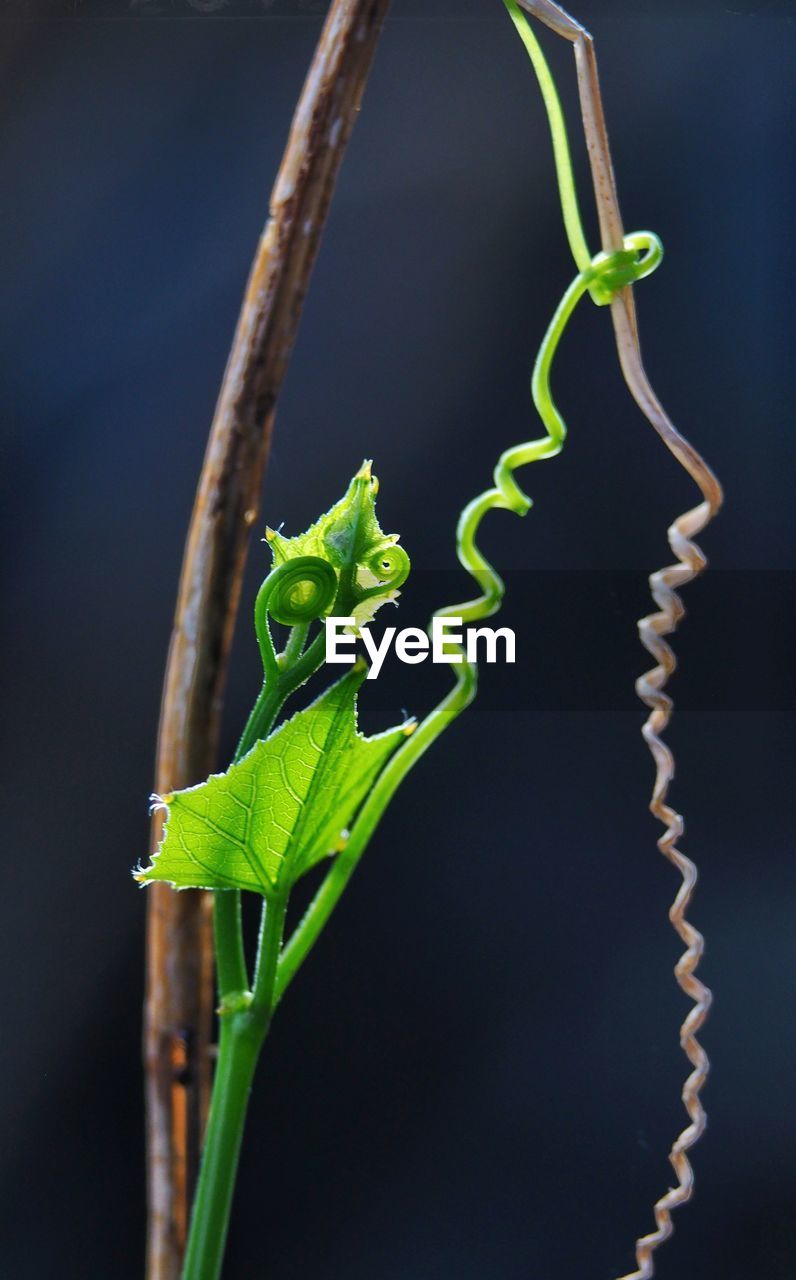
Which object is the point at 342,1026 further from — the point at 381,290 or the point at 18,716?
the point at 381,290

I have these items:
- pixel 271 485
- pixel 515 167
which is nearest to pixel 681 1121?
pixel 271 485

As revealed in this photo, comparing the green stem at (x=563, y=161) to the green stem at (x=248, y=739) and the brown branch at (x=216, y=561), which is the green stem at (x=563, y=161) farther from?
the green stem at (x=248, y=739)

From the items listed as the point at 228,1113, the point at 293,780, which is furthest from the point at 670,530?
the point at 228,1113

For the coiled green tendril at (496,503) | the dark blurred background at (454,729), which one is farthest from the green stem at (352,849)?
the dark blurred background at (454,729)

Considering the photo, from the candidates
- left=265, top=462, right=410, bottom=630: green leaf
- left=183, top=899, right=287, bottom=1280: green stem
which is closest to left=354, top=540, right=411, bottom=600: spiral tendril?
left=265, top=462, right=410, bottom=630: green leaf

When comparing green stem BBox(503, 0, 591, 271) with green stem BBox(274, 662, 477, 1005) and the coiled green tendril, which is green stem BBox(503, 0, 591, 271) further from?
green stem BBox(274, 662, 477, 1005)

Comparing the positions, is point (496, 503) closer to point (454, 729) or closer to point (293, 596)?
point (293, 596)
